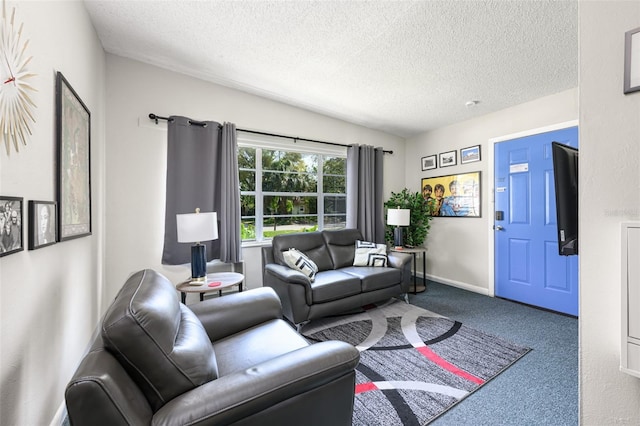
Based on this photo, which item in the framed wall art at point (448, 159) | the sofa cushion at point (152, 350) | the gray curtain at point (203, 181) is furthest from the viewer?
the framed wall art at point (448, 159)

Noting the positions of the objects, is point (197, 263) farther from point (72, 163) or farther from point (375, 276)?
point (375, 276)

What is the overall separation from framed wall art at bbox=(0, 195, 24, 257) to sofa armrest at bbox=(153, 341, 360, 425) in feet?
2.62

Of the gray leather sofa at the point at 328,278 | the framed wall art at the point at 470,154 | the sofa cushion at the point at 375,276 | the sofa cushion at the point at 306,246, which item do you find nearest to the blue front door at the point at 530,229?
the framed wall art at the point at 470,154

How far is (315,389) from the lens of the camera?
1023 millimetres

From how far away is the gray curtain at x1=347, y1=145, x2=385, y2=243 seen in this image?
3.99 meters

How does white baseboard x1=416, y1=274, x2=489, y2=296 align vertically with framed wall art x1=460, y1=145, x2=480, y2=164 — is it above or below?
below

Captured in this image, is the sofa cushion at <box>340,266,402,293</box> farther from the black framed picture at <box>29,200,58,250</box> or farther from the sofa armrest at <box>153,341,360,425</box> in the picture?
the black framed picture at <box>29,200,58,250</box>

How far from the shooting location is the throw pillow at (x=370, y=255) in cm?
332

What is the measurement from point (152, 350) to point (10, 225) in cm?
72

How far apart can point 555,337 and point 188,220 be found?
346 centimetres

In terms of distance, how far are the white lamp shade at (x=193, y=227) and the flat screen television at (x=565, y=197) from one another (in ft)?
7.70

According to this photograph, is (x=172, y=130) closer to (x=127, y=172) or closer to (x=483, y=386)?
(x=127, y=172)

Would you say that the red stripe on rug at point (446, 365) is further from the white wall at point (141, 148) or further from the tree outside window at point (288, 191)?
the white wall at point (141, 148)

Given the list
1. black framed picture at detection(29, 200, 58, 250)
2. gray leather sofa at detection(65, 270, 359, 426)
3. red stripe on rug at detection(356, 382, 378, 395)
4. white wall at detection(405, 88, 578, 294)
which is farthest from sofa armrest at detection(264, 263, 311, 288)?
white wall at detection(405, 88, 578, 294)
